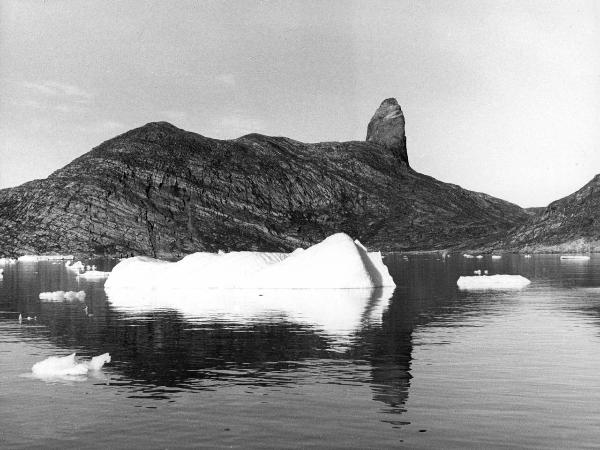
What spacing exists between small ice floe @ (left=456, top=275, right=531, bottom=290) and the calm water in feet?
102

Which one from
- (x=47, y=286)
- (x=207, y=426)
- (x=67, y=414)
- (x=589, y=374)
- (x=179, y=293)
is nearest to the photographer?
(x=207, y=426)

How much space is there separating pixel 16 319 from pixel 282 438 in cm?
4160

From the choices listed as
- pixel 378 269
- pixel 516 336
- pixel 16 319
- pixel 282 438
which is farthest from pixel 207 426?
pixel 378 269

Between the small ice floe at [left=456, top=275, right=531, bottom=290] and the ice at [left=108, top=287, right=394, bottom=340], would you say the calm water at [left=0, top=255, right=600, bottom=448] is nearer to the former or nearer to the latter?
the ice at [left=108, top=287, right=394, bottom=340]

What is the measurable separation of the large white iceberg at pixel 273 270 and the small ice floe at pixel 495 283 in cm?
1064

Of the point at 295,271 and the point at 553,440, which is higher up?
the point at 295,271

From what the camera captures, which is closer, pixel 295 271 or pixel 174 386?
pixel 174 386

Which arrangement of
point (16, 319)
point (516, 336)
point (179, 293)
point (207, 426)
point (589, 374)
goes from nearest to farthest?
point (207, 426) < point (589, 374) < point (516, 336) < point (16, 319) < point (179, 293)

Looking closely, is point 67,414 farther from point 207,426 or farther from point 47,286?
point 47,286

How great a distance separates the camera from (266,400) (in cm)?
2689

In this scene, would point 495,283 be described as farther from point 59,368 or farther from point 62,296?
point 59,368

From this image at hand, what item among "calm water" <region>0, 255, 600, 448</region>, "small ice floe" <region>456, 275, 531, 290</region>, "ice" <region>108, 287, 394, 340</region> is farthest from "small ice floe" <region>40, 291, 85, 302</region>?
"small ice floe" <region>456, 275, 531, 290</region>

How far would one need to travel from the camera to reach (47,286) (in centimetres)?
10438

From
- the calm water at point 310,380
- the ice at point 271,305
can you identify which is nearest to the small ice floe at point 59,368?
the calm water at point 310,380
